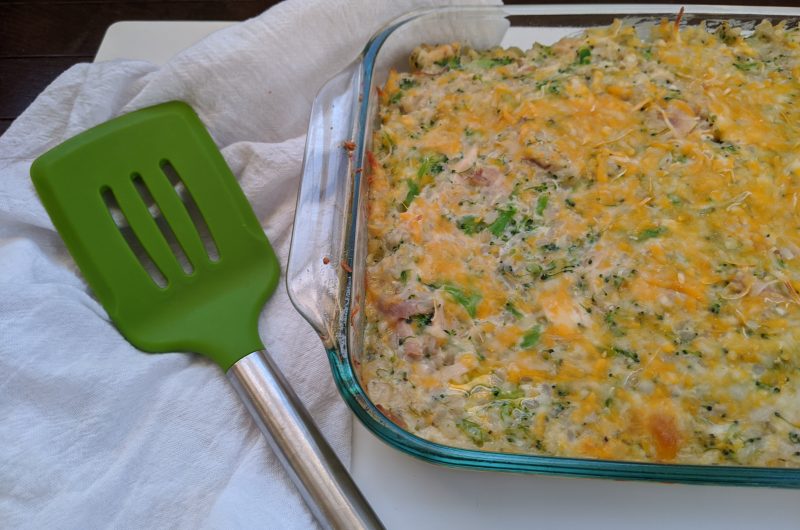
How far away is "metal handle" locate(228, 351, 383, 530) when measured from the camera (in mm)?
1143

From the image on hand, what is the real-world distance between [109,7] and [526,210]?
173 cm

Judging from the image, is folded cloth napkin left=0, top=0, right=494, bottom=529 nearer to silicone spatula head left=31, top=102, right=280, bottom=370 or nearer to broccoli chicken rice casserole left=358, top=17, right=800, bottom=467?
silicone spatula head left=31, top=102, right=280, bottom=370

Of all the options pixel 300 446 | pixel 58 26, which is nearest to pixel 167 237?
pixel 300 446

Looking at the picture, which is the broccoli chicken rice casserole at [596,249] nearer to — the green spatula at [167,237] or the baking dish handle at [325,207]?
the baking dish handle at [325,207]

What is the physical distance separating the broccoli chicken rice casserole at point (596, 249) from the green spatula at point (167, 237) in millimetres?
295

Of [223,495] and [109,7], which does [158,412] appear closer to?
[223,495]

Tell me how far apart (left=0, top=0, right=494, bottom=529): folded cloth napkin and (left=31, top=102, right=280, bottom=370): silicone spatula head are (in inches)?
2.2

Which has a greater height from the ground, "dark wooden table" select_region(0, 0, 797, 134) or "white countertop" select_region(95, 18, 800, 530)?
"dark wooden table" select_region(0, 0, 797, 134)

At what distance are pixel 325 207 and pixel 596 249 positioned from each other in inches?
21.5

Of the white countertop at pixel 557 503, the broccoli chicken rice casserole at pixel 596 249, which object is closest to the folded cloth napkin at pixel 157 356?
the white countertop at pixel 557 503

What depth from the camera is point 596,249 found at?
4.16 feet

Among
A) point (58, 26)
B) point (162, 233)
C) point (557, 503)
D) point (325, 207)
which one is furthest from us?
point (58, 26)

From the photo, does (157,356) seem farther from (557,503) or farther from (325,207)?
(557,503)

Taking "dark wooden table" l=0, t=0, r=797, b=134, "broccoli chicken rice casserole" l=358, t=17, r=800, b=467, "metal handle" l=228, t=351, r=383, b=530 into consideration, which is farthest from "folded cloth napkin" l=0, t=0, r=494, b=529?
"dark wooden table" l=0, t=0, r=797, b=134
